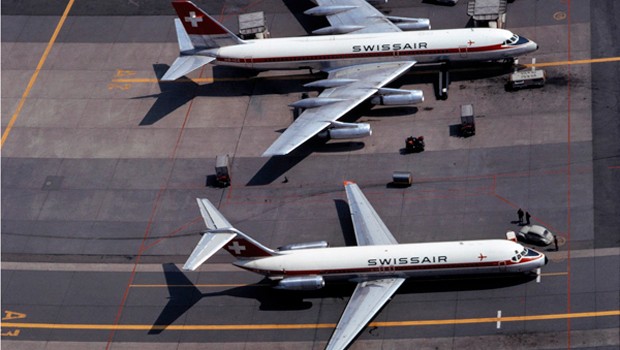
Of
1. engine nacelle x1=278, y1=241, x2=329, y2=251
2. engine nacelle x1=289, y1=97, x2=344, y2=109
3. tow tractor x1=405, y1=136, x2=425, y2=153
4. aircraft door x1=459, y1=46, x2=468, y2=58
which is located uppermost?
aircraft door x1=459, y1=46, x2=468, y2=58

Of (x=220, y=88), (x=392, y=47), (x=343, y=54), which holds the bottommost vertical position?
(x=220, y=88)

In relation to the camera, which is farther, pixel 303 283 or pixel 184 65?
pixel 184 65

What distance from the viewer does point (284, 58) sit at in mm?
118500

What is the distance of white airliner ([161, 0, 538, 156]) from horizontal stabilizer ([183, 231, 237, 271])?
1706cm

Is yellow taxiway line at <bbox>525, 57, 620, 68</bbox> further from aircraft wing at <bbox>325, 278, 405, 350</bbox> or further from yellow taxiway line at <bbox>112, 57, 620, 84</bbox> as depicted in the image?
aircraft wing at <bbox>325, 278, 405, 350</bbox>

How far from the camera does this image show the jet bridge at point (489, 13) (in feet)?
398

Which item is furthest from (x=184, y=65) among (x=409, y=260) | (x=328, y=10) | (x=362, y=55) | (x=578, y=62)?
(x=578, y=62)

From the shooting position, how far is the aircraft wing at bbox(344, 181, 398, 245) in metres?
102

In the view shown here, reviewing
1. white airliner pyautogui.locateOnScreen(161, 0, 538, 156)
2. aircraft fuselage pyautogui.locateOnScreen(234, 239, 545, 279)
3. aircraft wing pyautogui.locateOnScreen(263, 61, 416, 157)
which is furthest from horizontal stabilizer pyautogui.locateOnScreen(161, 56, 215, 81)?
aircraft fuselage pyautogui.locateOnScreen(234, 239, 545, 279)

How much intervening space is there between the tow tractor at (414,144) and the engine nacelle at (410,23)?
15350mm

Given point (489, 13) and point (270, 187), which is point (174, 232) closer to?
point (270, 187)

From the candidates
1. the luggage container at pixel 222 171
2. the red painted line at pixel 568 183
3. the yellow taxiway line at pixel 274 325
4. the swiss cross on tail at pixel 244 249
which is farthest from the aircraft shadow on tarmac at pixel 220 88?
the red painted line at pixel 568 183

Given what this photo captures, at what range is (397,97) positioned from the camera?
11450 centimetres

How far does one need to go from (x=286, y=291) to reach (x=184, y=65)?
30.0 meters
